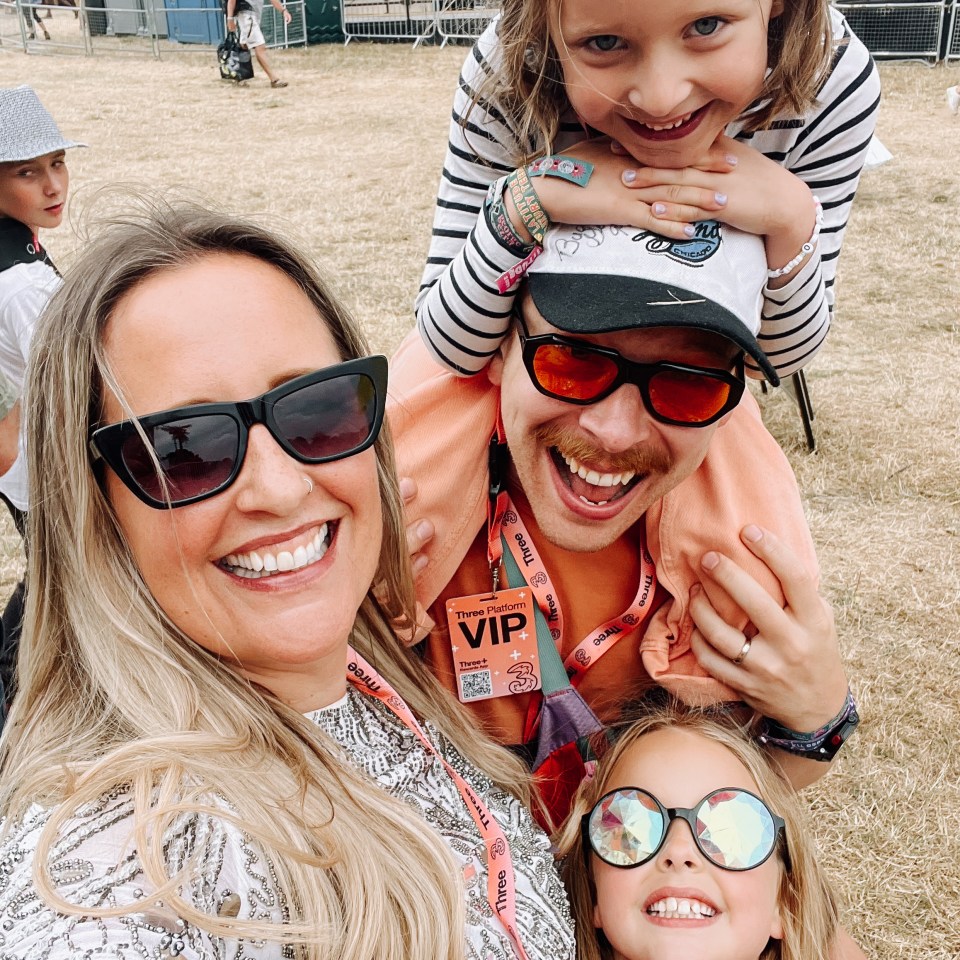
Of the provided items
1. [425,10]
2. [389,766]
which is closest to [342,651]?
[389,766]

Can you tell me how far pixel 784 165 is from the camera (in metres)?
2.35

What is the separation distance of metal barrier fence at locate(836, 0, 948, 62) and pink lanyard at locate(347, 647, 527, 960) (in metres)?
17.2

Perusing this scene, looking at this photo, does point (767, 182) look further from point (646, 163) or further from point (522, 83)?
point (522, 83)

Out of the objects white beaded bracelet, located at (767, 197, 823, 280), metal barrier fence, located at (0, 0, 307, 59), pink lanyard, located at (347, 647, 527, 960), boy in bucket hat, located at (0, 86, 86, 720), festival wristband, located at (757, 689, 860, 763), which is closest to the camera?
pink lanyard, located at (347, 647, 527, 960)

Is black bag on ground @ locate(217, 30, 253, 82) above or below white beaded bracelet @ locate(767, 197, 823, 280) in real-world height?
below

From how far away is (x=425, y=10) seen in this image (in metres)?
21.5

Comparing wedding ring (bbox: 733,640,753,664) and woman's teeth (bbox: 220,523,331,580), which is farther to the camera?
wedding ring (bbox: 733,640,753,664)

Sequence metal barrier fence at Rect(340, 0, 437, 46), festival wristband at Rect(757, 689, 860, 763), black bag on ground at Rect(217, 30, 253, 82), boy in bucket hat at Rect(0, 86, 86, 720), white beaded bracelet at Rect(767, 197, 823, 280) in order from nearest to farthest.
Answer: white beaded bracelet at Rect(767, 197, 823, 280), festival wristband at Rect(757, 689, 860, 763), boy in bucket hat at Rect(0, 86, 86, 720), black bag on ground at Rect(217, 30, 253, 82), metal barrier fence at Rect(340, 0, 437, 46)

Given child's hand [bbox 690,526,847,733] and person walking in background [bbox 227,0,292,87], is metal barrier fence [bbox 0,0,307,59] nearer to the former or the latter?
person walking in background [bbox 227,0,292,87]

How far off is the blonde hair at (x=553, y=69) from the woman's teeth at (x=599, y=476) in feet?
2.24

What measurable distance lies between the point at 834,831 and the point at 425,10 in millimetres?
21176

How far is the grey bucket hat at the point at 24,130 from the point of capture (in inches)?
198

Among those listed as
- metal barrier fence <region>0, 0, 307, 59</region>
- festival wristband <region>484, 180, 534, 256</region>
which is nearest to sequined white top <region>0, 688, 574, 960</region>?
festival wristband <region>484, 180, 534, 256</region>

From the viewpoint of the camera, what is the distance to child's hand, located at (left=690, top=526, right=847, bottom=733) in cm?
233
